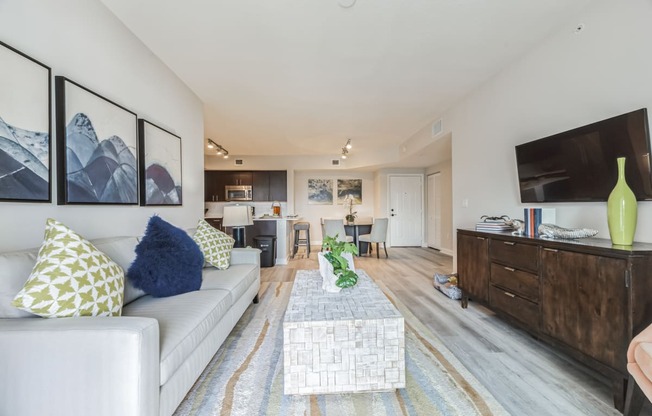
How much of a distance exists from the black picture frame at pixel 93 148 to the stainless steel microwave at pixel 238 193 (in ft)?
16.2

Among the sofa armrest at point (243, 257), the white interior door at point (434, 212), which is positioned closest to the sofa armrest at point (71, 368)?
the sofa armrest at point (243, 257)

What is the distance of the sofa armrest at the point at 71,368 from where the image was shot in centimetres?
98

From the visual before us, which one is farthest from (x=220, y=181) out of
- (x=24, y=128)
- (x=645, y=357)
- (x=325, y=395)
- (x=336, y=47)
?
(x=645, y=357)

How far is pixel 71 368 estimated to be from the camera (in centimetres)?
100

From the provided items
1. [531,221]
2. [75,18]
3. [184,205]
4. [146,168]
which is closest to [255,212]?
[184,205]

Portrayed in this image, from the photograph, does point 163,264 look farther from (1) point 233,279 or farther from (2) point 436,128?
(2) point 436,128

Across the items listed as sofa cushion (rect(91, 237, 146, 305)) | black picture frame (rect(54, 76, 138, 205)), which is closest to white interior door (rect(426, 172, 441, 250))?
black picture frame (rect(54, 76, 138, 205))

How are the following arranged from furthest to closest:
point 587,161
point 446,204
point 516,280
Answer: point 446,204, point 516,280, point 587,161

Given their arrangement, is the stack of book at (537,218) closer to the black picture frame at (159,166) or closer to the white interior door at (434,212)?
the black picture frame at (159,166)

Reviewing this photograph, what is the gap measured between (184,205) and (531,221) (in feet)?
11.6

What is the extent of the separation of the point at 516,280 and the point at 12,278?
10.1ft

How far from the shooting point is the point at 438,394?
1554 mm

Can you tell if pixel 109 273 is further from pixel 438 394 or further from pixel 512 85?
pixel 512 85

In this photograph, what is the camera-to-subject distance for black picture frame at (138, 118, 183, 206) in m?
2.42
